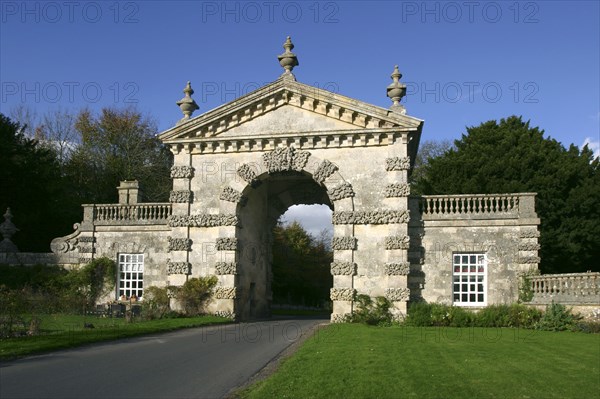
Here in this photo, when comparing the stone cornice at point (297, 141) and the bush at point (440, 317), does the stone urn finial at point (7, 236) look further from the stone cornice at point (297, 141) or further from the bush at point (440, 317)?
the bush at point (440, 317)

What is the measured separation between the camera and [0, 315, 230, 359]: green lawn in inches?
507

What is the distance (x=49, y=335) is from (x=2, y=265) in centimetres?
1378

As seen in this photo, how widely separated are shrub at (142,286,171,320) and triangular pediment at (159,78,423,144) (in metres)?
6.43

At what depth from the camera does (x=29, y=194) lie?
33531 millimetres

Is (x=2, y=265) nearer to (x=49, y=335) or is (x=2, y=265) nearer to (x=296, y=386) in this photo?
(x=49, y=335)

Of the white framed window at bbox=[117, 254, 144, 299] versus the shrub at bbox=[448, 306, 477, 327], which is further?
the white framed window at bbox=[117, 254, 144, 299]

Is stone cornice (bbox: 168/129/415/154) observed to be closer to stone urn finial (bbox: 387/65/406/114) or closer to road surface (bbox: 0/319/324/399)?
stone urn finial (bbox: 387/65/406/114)

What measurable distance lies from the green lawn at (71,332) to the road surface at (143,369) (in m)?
0.46

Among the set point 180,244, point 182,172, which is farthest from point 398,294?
point 182,172

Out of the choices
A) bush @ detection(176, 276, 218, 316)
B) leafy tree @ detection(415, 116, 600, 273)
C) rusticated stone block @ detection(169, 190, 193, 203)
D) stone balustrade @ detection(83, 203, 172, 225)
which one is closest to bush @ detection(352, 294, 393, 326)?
bush @ detection(176, 276, 218, 316)

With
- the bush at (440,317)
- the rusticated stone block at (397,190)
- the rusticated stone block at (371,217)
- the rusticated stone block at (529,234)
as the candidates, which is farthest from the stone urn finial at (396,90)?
the bush at (440,317)

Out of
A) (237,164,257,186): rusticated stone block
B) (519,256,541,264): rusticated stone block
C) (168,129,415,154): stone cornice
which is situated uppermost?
(168,129,415,154): stone cornice

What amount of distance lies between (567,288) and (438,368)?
11.4 m

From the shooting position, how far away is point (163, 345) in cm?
1477
